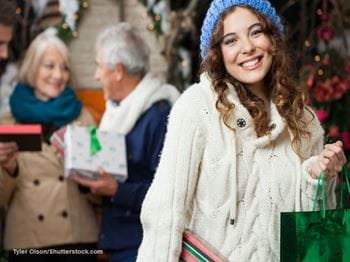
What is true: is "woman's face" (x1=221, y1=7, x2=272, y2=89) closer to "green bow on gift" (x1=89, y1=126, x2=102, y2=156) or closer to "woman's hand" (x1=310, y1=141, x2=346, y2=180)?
"woman's hand" (x1=310, y1=141, x2=346, y2=180)

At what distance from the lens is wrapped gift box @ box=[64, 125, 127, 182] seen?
3.96 metres

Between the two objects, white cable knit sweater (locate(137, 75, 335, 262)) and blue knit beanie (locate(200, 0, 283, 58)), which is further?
blue knit beanie (locate(200, 0, 283, 58))

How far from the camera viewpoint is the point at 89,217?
14.3 feet

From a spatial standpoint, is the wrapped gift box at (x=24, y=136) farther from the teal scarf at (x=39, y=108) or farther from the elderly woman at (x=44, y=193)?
the teal scarf at (x=39, y=108)

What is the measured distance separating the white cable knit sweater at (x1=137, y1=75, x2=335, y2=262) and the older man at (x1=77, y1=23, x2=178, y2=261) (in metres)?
1.32

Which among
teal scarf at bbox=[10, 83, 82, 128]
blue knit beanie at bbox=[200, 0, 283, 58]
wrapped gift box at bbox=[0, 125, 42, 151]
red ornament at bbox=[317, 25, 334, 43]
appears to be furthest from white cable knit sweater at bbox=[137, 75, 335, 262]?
red ornament at bbox=[317, 25, 334, 43]

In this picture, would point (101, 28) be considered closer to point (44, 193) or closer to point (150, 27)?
point (150, 27)

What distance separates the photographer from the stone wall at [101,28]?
201 inches

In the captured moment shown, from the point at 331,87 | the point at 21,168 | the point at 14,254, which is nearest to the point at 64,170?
the point at 21,168

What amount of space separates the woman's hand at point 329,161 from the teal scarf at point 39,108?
2.07m

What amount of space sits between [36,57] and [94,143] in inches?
27.9

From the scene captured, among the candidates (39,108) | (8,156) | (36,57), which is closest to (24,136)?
(8,156)

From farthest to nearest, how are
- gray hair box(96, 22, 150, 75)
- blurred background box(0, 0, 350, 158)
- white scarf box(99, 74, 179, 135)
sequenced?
blurred background box(0, 0, 350, 158) < gray hair box(96, 22, 150, 75) < white scarf box(99, 74, 179, 135)

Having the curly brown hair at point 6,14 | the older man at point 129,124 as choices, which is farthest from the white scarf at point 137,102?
the curly brown hair at point 6,14
